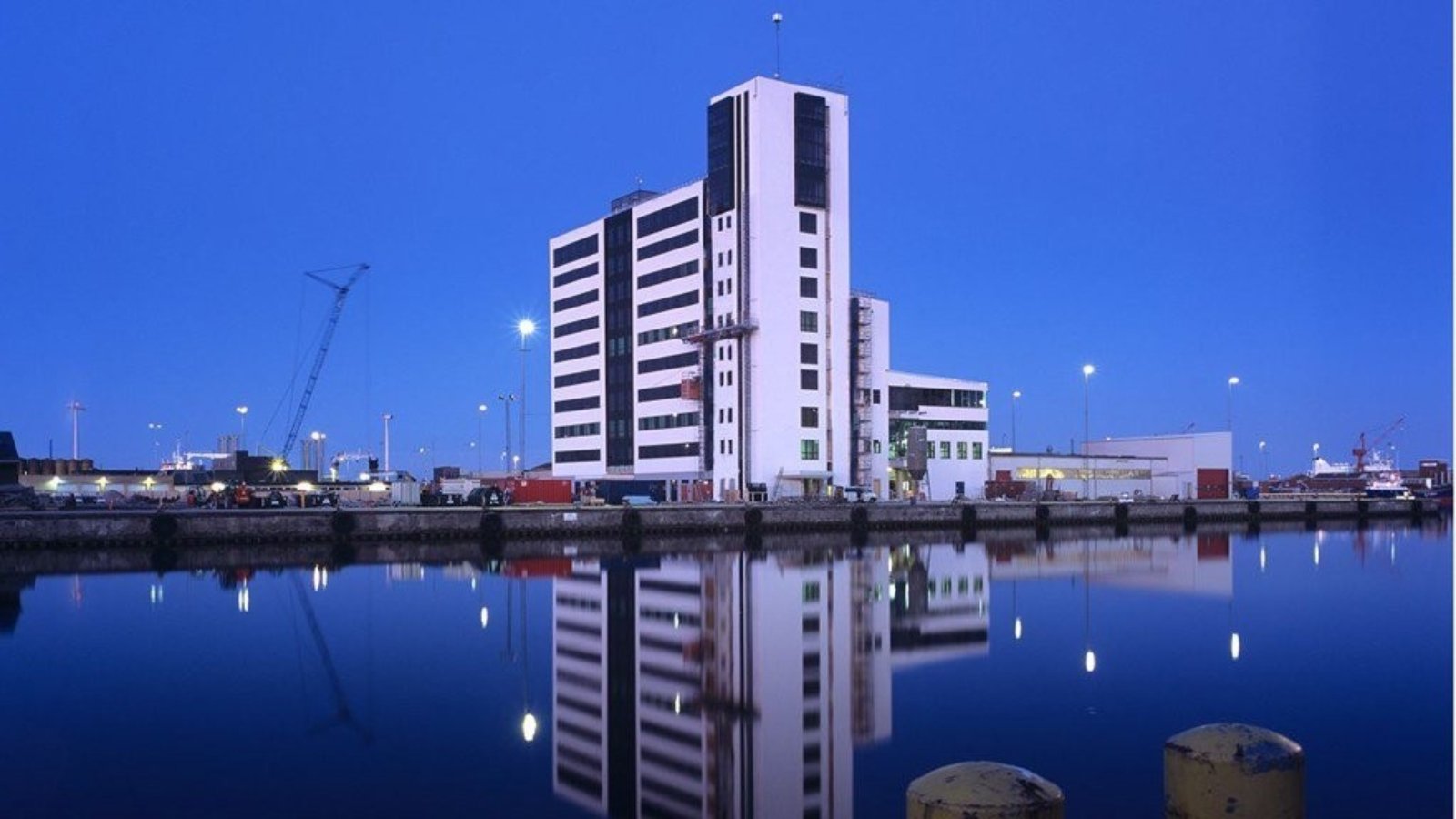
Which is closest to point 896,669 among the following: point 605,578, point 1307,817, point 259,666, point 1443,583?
point 1307,817

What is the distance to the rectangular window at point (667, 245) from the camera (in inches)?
4203

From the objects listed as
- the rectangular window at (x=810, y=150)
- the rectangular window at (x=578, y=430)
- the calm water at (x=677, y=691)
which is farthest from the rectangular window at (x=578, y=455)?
the calm water at (x=677, y=691)

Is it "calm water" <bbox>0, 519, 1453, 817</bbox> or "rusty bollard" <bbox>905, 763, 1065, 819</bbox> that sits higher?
"rusty bollard" <bbox>905, 763, 1065, 819</bbox>

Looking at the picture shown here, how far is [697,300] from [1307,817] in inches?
3668

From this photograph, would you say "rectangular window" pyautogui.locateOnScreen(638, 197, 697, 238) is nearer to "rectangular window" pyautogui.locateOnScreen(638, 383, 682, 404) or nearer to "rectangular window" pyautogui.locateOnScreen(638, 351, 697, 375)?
"rectangular window" pyautogui.locateOnScreen(638, 351, 697, 375)

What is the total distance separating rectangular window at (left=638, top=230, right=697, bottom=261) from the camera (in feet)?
350

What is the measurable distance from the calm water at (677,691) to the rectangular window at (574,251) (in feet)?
259

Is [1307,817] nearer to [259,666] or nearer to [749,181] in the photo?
[259,666]

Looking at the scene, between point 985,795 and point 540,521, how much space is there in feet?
239

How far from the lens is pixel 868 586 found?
149 feet

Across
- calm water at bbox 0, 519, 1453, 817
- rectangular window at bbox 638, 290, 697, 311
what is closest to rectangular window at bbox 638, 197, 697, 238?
rectangular window at bbox 638, 290, 697, 311

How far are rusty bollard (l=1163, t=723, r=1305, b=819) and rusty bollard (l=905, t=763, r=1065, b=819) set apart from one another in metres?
1.26

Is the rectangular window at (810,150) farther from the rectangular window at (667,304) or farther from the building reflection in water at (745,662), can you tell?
the building reflection in water at (745,662)

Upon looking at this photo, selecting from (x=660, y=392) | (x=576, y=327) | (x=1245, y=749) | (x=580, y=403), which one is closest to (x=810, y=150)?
(x=660, y=392)
